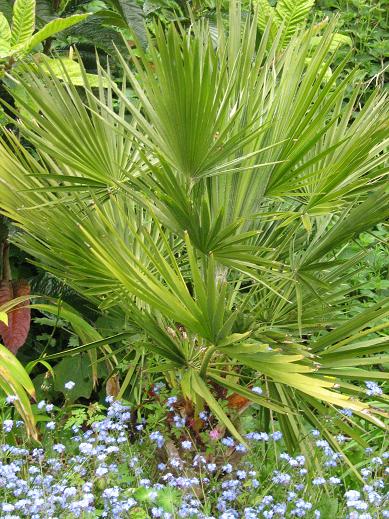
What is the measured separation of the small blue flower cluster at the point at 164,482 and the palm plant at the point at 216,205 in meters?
0.14

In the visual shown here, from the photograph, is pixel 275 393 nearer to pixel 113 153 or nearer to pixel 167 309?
pixel 167 309

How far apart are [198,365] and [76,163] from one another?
730mm

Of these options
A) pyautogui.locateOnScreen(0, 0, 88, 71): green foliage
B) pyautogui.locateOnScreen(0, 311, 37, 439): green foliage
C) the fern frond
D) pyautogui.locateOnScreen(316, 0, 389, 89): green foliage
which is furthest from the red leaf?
pyautogui.locateOnScreen(316, 0, 389, 89): green foliage

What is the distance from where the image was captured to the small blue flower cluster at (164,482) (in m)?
2.19

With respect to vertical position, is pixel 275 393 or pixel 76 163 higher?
pixel 76 163

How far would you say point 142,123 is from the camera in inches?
98.7

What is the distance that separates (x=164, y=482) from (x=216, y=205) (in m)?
0.94

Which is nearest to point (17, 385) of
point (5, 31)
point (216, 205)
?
point (216, 205)

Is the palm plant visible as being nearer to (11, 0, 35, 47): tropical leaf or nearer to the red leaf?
(11, 0, 35, 47): tropical leaf

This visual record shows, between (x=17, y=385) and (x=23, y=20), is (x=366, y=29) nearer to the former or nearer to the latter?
(x=23, y=20)

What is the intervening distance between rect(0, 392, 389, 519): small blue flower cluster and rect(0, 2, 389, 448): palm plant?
14cm

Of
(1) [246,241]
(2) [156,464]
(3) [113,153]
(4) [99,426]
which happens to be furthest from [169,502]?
(3) [113,153]

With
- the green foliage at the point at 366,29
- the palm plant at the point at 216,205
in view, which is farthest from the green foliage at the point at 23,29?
the green foliage at the point at 366,29

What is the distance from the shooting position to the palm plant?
7.57 ft
